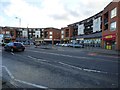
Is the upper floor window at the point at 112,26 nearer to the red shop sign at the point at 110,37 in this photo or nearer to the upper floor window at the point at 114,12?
the red shop sign at the point at 110,37

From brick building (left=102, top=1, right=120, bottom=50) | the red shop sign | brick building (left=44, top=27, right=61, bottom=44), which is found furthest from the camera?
brick building (left=44, top=27, right=61, bottom=44)

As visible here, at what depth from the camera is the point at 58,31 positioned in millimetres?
118188

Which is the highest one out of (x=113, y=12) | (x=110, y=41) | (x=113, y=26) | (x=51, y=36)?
(x=113, y=12)

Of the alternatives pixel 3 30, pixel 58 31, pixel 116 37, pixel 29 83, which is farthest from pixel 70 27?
pixel 29 83

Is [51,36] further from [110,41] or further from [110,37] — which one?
[110,37]

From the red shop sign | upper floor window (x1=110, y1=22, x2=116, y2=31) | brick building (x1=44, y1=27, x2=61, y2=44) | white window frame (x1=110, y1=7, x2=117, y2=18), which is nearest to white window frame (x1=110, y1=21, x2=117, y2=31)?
upper floor window (x1=110, y1=22, x2=116, y2=31)

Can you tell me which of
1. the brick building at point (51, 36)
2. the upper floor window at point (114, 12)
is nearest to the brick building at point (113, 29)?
the upper floor window at point (114, 12)

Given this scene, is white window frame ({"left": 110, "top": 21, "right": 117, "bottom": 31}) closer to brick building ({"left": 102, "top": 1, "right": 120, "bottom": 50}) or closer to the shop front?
brick building ({"left": 102, "top": 1, "right": 120, "bottom": 50})

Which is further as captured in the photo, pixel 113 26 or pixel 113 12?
pixel 113 12

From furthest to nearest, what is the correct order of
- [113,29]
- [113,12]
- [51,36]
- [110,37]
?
[51,36]
[110,37]
[113,12]
[113,29]

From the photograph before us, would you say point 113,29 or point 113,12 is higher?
point 113,12

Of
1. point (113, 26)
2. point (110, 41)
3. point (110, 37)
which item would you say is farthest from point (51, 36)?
point (113, 26)

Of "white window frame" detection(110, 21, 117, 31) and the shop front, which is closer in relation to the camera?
"white window frame" detection(110, 21, 117, 31)

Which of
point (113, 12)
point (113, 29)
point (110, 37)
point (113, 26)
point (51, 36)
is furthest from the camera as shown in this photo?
point (51, 36)
